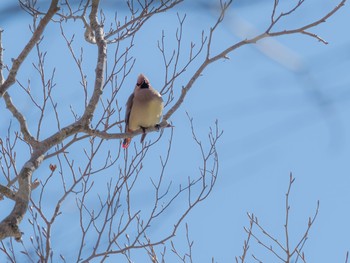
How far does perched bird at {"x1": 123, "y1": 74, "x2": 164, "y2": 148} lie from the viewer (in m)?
5.81

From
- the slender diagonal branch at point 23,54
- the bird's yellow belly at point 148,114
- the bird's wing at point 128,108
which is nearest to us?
the slender diagonal branch at point 23,54

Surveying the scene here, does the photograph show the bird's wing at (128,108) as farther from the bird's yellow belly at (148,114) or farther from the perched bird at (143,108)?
the bird's yellow belly at (148,114)

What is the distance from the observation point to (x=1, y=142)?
430 cm

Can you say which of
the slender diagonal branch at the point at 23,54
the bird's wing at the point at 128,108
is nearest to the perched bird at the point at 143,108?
the bird's wing at the point at 128,108

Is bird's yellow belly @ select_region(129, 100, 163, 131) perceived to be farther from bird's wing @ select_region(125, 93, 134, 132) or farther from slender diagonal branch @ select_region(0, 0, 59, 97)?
slender diagonal branch @ select_region(0, 0, 59, 97)

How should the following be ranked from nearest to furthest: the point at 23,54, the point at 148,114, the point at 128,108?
the point at 23,54, the point at 148,114, the point at 128,108

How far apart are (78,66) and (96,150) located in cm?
68

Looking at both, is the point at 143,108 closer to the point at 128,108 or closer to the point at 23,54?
the point at 128,108

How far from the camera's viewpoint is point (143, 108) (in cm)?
586

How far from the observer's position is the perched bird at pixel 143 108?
5.81 meters

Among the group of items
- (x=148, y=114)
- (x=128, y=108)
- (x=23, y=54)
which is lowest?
(x=23, y=54)

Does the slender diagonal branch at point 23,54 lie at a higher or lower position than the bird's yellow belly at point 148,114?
lower

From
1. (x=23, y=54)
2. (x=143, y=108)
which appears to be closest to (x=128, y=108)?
(x=143, y=108)

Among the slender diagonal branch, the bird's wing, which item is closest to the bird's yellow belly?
the bird's wing
